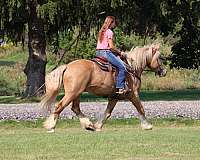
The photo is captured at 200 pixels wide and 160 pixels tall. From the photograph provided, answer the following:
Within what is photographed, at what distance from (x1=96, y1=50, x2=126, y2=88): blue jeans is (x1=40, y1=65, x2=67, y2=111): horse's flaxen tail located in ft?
3.56

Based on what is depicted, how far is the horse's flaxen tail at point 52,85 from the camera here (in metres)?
16.2

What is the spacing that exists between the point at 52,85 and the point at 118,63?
5.73 ft

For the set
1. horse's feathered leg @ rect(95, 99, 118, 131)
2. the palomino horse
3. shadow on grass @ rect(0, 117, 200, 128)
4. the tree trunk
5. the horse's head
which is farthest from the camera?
the tree trunk

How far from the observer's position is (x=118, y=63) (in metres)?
16.5

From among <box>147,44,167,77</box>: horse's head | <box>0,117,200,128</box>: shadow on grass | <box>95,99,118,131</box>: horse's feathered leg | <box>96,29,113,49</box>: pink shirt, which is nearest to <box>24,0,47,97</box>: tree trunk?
<box>0,117,200,128</box>: shadow on grass

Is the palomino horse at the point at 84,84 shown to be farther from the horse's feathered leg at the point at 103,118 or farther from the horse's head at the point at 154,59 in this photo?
the horse's head at the point at 154,59

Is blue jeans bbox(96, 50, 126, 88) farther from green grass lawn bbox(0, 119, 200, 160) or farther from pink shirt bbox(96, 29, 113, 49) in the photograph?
green grass lawn bbox(0, 119, 200, 160)

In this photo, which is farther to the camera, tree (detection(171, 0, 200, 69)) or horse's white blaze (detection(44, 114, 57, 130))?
tree (detection(171, 0, 200, 69))

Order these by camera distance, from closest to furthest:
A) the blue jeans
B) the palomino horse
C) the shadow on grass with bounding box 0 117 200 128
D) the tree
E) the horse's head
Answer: the palomino horse → the blue jeans → the horse's head → the shadow on grass with bounding box 0 117 200 128 → the tree

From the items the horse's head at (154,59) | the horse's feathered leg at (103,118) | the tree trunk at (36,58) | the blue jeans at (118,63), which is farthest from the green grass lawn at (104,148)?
the tree trunk at (36,58)

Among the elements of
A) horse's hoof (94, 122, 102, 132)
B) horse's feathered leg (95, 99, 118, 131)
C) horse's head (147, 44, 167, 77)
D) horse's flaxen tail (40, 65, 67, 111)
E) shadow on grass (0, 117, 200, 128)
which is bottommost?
shadow on grass (0, 117, 200, 128)

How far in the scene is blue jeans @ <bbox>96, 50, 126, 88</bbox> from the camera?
16484 millimetres

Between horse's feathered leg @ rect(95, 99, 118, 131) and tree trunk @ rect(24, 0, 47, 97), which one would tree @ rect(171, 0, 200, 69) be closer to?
tree trunk @ rect(24, 0, 47, 97)

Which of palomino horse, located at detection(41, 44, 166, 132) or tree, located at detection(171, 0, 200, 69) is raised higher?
palomino horse, located at detection(41, 44, 166, 132)
